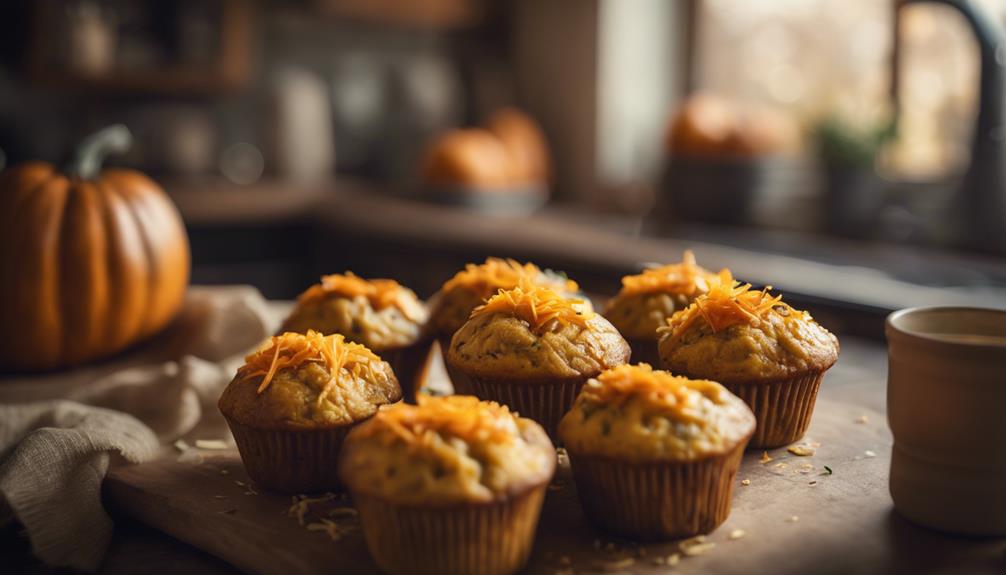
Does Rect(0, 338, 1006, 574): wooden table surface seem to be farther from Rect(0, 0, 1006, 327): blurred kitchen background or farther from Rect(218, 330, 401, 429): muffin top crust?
Rect(0, 0, 1006, 327): blurred kitchen background

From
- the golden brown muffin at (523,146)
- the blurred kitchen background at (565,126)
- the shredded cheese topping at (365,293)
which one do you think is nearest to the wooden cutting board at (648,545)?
the shredded cheese topping at (365,293)

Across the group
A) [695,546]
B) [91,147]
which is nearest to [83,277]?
[91,147]

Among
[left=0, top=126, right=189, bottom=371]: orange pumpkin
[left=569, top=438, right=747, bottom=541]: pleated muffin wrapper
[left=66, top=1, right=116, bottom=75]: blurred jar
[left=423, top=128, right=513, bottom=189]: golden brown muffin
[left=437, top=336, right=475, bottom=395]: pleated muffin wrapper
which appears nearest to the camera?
[left=569, top=438, right=747, bottom=541]: pleated muffin wrapper

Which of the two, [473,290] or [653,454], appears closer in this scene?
[653,454]

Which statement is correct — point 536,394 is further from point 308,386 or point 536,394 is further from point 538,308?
point 308,386

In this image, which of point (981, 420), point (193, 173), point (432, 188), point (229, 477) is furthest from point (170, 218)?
point (193, 173)

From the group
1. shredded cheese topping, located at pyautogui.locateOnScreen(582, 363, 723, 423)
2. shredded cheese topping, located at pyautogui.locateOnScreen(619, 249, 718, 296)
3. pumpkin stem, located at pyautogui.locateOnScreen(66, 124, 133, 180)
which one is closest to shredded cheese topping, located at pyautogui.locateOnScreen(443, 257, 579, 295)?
shredded cheese topping, located at pyautogui.locateOnScreen(619, 249, 718, 296)
